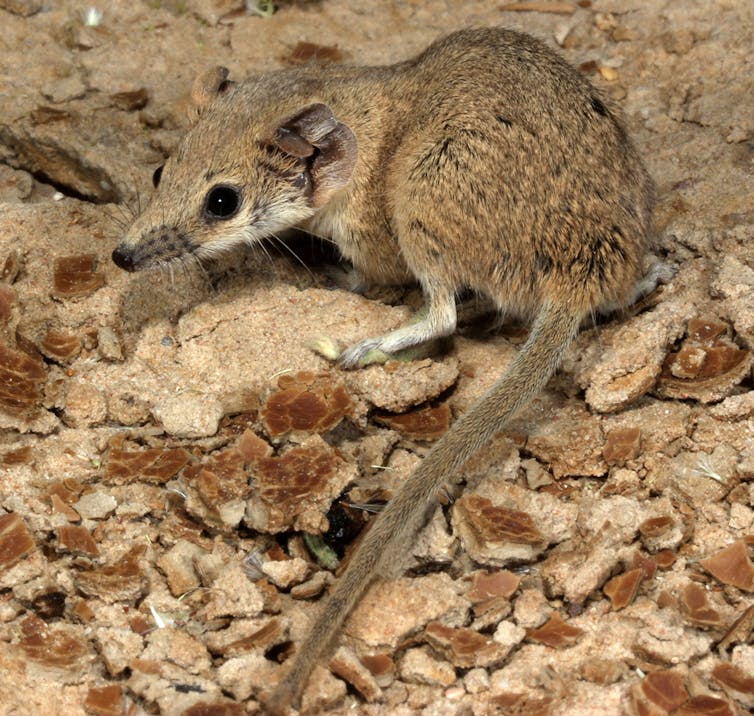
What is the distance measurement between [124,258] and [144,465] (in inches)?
35.9

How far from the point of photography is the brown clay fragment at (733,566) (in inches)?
147

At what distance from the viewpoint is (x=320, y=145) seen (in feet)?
15.6

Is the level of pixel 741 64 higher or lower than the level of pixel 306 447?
higher

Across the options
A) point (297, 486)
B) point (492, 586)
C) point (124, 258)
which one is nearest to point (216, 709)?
point (297, 486)

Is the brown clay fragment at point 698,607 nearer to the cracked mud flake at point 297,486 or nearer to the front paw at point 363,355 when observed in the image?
the cracked mud flake at point 297,486

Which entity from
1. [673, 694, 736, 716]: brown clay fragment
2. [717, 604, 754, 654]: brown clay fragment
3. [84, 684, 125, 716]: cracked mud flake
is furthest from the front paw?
[673, 694, 736, 716]: brown clay fragment

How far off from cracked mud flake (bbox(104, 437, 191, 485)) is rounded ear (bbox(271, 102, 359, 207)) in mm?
1367

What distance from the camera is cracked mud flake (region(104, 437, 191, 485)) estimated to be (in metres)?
4.16

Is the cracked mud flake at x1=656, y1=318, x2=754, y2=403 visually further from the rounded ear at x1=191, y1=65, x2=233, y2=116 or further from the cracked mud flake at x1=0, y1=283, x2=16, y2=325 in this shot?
the cracked mud flake at x1=0, y1=283, x2=16, y2=325

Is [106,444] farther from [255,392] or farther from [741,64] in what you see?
[741,64]

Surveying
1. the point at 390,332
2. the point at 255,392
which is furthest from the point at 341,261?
the point at 255,392

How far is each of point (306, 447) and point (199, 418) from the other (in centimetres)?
49

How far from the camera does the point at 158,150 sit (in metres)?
5.70

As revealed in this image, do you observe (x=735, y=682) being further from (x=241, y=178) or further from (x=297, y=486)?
(x=241, y=178)
